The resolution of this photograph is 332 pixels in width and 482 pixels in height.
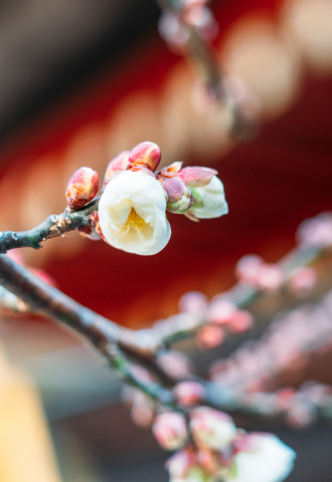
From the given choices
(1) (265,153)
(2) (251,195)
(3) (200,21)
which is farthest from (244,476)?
(2) (251,195)

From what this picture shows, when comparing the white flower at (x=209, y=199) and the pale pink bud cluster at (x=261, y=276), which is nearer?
the white flower at (x=209, y=199)

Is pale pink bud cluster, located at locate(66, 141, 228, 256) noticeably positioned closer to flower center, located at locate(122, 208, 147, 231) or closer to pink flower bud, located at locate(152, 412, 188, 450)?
flower center, located at locate(122, 208, 147, 231)

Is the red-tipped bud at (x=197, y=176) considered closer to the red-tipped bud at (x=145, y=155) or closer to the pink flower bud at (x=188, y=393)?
the red-tipped bud at (x=145, y=155)

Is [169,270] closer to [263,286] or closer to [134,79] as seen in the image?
[134,79]

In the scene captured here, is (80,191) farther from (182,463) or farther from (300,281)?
(300,281)

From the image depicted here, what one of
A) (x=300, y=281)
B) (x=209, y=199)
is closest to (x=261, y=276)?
(x=300, y=281)

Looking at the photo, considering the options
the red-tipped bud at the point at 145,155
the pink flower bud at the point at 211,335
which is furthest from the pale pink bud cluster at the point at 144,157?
the pink flower bud at the point at 211,335
